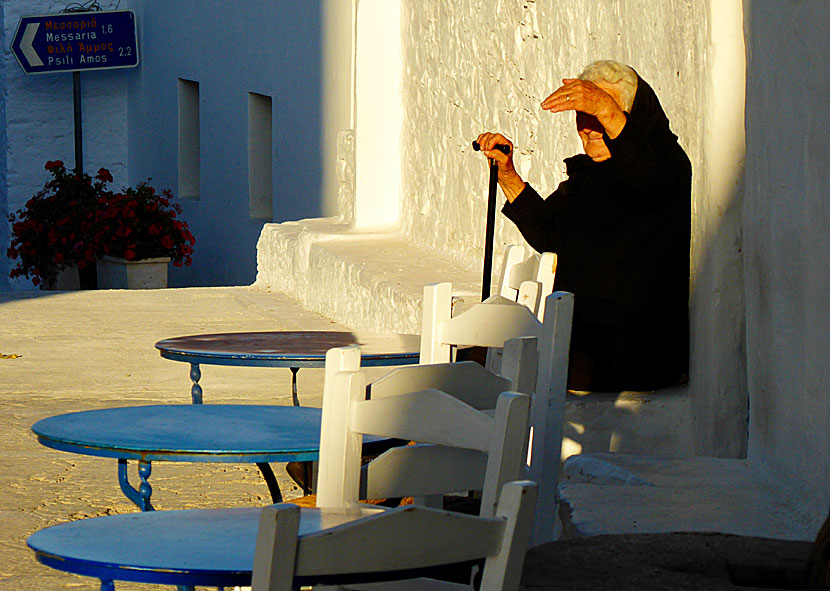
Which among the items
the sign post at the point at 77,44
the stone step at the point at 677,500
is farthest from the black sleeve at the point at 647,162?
the sign post at the point at 77,44

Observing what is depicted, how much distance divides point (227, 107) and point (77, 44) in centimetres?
431

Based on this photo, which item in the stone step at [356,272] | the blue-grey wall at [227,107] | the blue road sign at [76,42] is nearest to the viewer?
the stone step at [356,272]

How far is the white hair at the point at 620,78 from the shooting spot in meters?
3.70

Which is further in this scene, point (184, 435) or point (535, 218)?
point (535, 218)

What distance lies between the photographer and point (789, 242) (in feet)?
9.30

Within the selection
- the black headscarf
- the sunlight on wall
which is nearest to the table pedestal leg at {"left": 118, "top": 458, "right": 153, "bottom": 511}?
the black headscarf

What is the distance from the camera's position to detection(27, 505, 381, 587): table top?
1662 mm

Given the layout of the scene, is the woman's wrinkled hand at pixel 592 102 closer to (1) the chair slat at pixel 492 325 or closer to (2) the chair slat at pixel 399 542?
(1) the chair slat at pixel 492 325

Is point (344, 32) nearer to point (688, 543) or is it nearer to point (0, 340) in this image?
point (0, 340)

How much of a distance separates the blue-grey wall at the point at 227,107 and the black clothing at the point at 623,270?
5.95 meters

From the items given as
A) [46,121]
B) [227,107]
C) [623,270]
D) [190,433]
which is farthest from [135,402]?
[46,121]

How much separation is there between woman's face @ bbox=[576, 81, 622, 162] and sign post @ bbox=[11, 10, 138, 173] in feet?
41.1

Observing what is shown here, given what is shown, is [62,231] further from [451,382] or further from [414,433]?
[414,433]

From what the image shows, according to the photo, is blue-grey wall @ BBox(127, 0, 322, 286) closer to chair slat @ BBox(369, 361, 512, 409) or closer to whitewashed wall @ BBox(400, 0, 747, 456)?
whitewashed wall @ BBox(400, 0, 747, 456)
